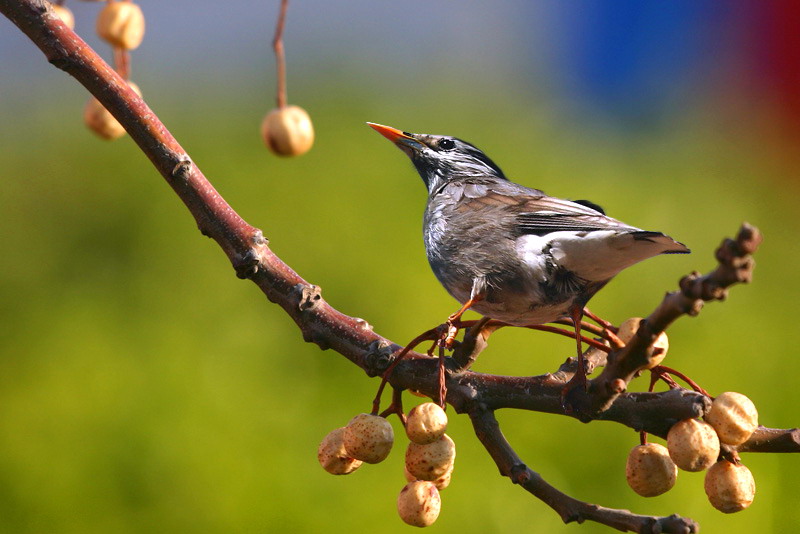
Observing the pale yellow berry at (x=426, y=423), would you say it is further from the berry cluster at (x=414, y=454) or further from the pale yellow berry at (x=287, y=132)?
the pale yellow berry at (x=287, y=132)

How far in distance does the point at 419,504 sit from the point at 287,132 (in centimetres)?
98

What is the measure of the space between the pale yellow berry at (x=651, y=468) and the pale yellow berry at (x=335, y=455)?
1.43ft

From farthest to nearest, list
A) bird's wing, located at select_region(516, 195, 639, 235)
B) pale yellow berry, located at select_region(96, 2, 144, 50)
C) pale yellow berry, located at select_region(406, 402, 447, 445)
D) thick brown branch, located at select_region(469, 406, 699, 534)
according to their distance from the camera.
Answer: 1. pale yellow berry, located at select_region(96, 2, 144, 50)
2. bird's wing, located at select_region(516, 195, 639, 235)
3. pale yellow berry, located at select_region(406, 402, 447, 445)
4. thick brown branch, located at select_region(469, 406, 699, 534)

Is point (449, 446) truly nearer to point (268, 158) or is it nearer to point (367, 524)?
point (367, 524)

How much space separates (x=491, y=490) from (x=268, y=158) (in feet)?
6.46

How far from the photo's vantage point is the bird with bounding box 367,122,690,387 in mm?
1689

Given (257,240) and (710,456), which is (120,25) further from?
(710,456)

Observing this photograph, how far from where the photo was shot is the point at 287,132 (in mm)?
2029

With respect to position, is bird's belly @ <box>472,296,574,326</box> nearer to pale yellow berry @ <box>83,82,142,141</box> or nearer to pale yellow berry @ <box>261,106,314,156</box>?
pale yellow berry @ <box>261,106,314,156</box>

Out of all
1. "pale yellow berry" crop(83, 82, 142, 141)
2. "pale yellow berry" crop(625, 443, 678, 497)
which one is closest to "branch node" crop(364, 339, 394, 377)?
"pale yellow berry" crop(625, 443, 678, 497)

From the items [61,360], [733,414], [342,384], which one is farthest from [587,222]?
[61,360]

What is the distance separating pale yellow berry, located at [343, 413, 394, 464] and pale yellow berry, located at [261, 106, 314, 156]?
85 cm

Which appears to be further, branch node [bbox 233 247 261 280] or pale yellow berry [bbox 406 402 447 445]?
branch node [bbox 233 247 261 280]

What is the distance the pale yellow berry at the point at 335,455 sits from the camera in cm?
146
